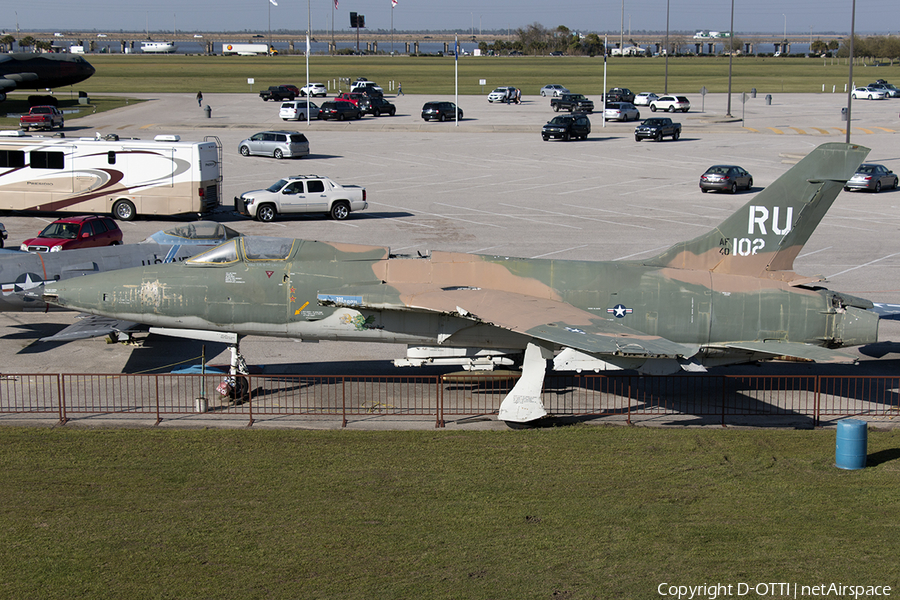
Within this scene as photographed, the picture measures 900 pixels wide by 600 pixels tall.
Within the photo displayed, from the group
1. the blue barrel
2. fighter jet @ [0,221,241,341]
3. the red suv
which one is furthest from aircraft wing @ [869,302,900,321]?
the red suv

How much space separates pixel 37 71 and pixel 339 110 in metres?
27.9

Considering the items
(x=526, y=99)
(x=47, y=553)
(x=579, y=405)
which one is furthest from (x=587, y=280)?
(x=526, y=99)

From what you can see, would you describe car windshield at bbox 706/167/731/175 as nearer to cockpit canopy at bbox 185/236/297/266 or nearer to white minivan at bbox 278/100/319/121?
cockpit canopy at bbox 185/236/297/266

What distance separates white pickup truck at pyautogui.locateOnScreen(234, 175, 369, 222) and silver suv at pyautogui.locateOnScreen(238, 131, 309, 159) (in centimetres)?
1719

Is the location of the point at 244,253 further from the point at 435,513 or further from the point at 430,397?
the point at 435,513

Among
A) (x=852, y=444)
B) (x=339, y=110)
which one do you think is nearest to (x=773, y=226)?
(x=852, y=444)

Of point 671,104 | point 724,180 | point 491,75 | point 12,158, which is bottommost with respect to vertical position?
point 724,180

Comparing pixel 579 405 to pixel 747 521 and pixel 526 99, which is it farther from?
pixel 526 99

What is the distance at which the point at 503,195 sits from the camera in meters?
44.2

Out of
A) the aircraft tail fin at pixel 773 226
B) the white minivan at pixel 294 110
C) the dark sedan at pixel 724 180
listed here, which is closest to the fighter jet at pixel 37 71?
the white minivan at pixel 294 110

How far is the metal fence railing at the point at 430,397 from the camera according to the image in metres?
16.9

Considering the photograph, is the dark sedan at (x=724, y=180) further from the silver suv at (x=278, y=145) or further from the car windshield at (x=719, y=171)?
the silver suv at (x=278, y=145)

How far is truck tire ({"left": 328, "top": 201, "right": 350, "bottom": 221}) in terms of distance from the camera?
38094mm

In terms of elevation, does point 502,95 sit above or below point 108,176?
above
